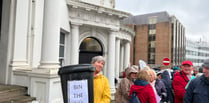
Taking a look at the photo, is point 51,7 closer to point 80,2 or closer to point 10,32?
point 10,32

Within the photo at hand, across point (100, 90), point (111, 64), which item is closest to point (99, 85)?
point (100, 90)

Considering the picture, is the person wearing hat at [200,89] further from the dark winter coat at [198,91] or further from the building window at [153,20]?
the building window at [153,20]

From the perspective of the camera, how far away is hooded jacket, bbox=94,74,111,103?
2.83 metres

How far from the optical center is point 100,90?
112 inches

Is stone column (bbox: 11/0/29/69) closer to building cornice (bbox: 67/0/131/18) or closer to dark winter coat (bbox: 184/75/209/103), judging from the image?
building cornice (bbox: 67/0/131/18)

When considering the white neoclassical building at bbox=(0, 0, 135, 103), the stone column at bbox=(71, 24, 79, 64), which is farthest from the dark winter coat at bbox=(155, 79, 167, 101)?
the stone column at bbox=(71, 24, 79, 64)

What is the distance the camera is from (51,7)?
5.51m

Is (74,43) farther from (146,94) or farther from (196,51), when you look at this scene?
(196,51)

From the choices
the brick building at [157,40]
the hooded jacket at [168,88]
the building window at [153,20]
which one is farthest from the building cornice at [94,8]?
the building window at [153,20]

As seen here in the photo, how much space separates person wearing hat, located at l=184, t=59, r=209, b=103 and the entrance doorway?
8369 mm

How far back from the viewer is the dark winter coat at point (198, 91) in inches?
107

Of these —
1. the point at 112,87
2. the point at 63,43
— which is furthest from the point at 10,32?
the point at 112,87

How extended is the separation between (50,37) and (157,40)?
5036 centimetres

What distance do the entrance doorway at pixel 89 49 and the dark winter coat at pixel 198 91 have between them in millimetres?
8359
